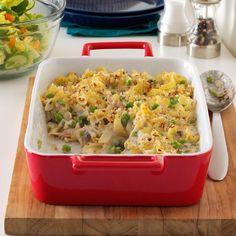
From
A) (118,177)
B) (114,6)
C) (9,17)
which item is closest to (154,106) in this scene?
(118,177)

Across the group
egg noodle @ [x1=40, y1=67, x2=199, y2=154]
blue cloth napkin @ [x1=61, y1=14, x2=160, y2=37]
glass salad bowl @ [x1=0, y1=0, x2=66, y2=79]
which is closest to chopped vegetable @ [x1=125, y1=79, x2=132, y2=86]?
egg noodle @ [x1=40, y1=67, x2=199, y2=154]

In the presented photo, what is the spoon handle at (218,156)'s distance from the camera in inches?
53.4

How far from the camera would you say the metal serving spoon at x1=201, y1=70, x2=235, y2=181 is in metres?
1.37

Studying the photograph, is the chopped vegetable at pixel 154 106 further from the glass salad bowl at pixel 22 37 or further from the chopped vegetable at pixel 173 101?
the glass salad bowl at pixel 22 37

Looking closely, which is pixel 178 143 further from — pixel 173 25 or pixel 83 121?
pixel 173 25

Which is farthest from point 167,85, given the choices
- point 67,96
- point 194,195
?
point 194,195

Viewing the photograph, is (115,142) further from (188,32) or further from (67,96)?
(188,32)

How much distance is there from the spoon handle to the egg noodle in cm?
6

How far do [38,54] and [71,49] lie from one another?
0.23m

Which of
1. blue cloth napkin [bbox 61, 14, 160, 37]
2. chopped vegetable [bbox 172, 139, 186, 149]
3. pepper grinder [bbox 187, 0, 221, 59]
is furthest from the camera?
blue cloth napkin [bbox 61, 14, 160, 37]

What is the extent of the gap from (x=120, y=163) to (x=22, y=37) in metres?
0.75

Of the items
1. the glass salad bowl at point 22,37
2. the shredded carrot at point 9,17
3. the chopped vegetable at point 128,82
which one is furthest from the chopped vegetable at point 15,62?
the chopped vegetable at point 128,82

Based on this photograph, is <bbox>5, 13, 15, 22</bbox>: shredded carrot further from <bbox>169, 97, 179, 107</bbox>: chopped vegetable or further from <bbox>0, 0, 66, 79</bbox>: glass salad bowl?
<bbox>169, 97, 179, 107</bbox>: chopped vegetable

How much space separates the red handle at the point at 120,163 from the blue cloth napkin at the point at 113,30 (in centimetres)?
103
